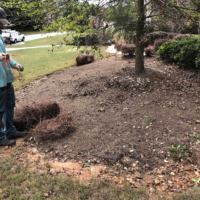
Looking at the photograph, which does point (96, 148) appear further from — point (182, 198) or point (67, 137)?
point (182, 198)

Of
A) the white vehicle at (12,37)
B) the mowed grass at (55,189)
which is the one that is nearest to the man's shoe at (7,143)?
the mowed grass at (55,189)

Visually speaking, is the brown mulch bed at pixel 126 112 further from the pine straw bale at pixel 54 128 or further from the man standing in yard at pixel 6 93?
the man standing in yard at pixel 6 93

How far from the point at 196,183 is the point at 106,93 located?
3.26 meters

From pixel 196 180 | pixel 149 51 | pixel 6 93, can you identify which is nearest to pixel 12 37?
pixel 149 51

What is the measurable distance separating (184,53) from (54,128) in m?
5.47

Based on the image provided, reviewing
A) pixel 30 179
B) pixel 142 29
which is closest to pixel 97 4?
pixel 142 29

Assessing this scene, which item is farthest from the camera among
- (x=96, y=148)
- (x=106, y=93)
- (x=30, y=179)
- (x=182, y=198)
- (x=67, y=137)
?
(x=106, y=93)

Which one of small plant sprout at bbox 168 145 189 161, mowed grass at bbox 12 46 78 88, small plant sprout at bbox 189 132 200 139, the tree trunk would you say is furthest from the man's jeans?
the tree trunk

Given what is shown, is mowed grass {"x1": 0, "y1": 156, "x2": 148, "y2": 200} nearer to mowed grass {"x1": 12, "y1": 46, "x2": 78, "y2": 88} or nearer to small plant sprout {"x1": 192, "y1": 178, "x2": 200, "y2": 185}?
small plant sprout {"x1": 192, "y1": 178, "x2": 200, "y2": 185}

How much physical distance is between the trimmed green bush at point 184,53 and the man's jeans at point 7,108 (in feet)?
18.6

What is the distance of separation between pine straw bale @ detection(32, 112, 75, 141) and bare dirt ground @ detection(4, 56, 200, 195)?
11 cm

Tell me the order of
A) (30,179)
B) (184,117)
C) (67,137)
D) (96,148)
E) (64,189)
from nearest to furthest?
1. (64,189)
2. (30,179)
3. (96,148)
4. (67,137)
5. (184,117)

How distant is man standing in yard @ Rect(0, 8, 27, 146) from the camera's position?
324cm

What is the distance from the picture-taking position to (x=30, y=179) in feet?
9.23
